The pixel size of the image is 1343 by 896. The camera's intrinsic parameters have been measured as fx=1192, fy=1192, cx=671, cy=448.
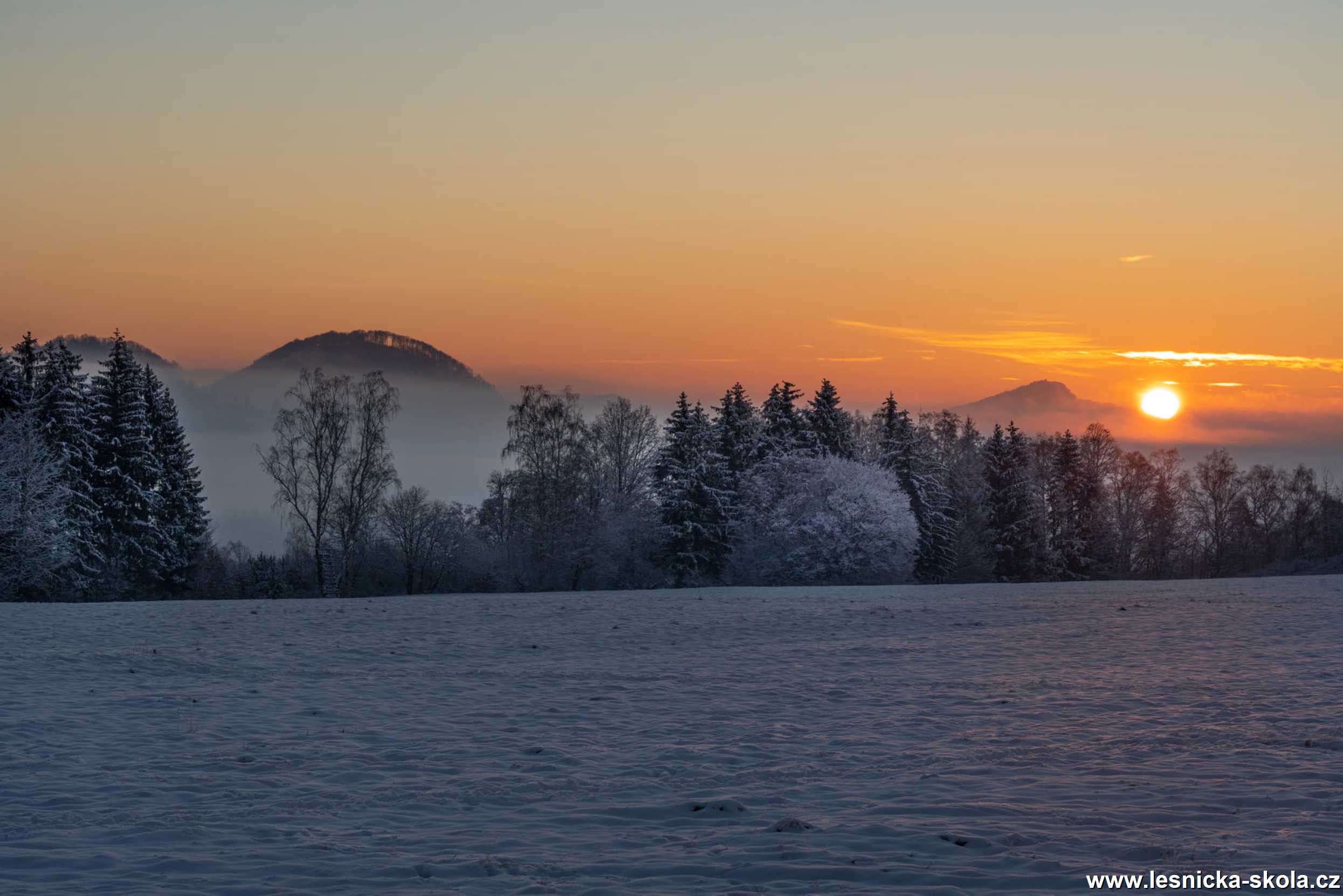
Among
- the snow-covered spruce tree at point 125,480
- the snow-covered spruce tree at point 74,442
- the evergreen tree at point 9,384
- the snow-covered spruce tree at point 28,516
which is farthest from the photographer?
the snow-covered spruce tree at point 125,480

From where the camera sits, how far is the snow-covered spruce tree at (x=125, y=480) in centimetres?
5659

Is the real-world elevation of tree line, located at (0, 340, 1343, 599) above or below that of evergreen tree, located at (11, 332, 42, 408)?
below

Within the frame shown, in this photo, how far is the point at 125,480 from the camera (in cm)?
5709

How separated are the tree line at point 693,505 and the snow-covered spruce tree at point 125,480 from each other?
6.17 m

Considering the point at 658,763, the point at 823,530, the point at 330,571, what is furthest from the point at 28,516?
the point at 658,763

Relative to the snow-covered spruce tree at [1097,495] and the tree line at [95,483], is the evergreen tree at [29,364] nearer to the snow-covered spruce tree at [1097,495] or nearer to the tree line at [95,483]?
the tree line at [95,483]

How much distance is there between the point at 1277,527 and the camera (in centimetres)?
11744

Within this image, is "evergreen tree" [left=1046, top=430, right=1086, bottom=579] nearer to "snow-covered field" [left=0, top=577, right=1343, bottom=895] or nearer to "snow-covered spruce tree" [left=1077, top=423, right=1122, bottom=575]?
"snow-covered spruce tree" [left=1077, top=423, right=1122, bottom=575]

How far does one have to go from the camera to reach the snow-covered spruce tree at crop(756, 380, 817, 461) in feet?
244

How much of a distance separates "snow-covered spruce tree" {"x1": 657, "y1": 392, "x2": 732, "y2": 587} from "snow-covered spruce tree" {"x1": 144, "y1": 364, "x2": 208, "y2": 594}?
2460 cm

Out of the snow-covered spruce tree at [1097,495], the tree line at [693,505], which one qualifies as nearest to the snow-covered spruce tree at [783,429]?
the tree line at [693,505]

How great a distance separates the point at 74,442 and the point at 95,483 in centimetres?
240

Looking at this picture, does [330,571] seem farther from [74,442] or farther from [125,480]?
[74,442]

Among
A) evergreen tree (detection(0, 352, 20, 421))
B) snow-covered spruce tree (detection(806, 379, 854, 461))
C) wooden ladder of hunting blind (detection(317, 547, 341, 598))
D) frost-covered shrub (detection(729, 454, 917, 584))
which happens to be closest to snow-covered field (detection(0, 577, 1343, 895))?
evergreen tree (detection(0, 352, 20, 421))
